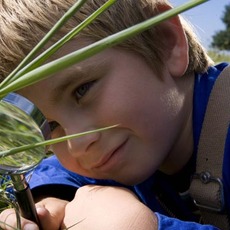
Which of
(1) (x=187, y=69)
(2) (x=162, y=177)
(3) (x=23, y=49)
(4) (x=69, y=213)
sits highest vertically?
(3) (x=23, y=49)

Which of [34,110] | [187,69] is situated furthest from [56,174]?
[34,110]

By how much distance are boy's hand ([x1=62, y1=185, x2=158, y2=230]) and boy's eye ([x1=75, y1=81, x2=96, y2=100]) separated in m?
0.14

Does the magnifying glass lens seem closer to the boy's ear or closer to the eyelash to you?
the eyelash

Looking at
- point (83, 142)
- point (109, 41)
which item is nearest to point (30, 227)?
point (83, 142)

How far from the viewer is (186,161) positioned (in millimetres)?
920

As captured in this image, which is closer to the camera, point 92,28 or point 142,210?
point 142,210

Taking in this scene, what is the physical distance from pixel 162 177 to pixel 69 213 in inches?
13.2

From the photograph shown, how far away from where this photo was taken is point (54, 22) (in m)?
0.74

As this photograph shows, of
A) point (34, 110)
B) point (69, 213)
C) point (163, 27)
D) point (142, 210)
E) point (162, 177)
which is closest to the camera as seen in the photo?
point (34, 110)

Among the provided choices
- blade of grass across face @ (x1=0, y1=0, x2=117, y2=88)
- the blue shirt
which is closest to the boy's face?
the blue shirt

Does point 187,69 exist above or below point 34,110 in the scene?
below

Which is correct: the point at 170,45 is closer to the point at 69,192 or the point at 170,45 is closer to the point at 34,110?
the point at 69,192

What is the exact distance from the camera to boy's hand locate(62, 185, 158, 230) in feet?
1.72

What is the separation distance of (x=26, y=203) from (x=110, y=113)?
0.20 m
